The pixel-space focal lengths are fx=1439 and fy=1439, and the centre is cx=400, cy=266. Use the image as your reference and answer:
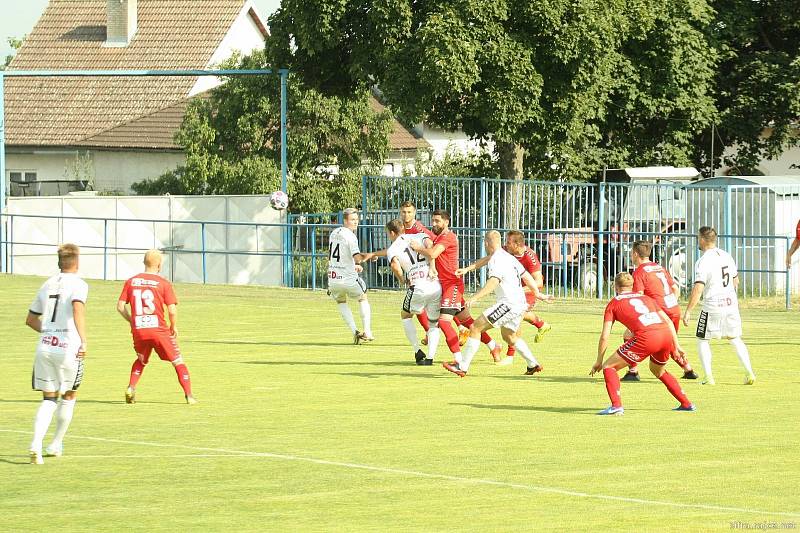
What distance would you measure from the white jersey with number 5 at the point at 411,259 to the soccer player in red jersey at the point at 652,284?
2974 millimetres

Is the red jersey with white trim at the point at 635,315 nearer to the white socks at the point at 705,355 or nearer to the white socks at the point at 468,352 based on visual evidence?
the white socks at the point at 705,355

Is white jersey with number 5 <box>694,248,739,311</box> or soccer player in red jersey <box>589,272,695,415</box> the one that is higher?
white jersey with number 5 <box>694,248,739,311</box>

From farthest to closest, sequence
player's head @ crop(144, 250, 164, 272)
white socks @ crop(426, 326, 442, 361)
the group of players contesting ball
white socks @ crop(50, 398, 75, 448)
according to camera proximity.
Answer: white socks @ crop(426, 326, 442, 361), player's head @ crop(144, 250, 164, 272), white socks @ crop(50, 398, 75, 448), the group of players contesting ball

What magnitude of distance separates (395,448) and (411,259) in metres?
7.24

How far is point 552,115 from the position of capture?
118 ft

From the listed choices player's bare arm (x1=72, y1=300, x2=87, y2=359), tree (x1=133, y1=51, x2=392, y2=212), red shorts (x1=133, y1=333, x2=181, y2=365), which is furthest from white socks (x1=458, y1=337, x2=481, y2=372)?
tree (x1=133, y1=51, x2=392, y2=212)

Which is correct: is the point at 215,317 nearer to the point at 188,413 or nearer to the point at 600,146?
the point at 188,413

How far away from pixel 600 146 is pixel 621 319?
2698 centimetres

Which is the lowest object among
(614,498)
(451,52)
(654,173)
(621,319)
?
(614,498)

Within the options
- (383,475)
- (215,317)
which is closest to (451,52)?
(215,317)

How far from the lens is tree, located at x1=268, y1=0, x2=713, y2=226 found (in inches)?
1352

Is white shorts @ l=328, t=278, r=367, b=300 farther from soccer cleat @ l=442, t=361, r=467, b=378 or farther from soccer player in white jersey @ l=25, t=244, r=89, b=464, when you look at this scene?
soccer player in white jersey @ l=25, t=244, r=89, b=464

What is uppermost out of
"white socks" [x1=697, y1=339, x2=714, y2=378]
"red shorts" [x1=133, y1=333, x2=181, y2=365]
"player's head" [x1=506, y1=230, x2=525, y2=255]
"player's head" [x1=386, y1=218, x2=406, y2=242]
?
"player's head" [x1=386, y1=218, x2=406, y2=242]

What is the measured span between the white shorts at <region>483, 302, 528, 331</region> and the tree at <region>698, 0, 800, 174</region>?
24360 mm
